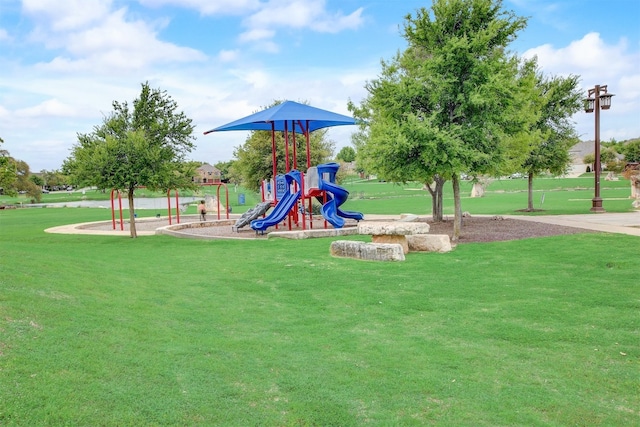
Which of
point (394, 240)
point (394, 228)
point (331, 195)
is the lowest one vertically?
point (394, 240)

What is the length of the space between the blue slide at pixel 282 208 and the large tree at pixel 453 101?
435cm

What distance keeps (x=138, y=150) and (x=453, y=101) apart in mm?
10034

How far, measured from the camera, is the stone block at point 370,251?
444 inches

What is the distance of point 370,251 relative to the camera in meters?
11.5

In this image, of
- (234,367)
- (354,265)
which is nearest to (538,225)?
(354,265)

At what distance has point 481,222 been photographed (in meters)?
19.4

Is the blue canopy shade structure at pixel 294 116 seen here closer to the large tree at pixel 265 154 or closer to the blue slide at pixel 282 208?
the blue slide at pixel 282 208

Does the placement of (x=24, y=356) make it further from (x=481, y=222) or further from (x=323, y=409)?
(x=481, y=222)

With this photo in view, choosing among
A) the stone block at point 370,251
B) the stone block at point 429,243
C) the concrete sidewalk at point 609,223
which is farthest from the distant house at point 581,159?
the stone block at point 370,251

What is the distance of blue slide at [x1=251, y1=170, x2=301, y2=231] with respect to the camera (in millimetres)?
17578

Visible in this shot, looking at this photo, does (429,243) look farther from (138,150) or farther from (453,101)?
(138,150)

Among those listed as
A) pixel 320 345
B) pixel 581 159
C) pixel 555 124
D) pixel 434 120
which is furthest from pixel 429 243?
pixel 581 159

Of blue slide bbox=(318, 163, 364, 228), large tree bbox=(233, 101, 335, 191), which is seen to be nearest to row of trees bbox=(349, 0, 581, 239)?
blue slide bbox=(318, 163, 364, 228)

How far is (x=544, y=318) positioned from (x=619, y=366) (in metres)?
1.64
